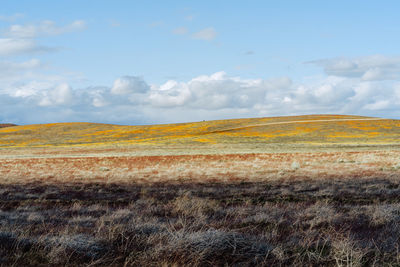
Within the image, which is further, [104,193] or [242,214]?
[104,193]

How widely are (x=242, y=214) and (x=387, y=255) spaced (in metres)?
3.68

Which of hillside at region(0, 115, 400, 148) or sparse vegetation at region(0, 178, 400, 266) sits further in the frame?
hillside at region(0, 115, 400, 148)

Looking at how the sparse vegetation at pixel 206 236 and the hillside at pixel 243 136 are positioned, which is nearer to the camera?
the sparse vegetation at pixel 206 236

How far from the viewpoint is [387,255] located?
5375 millimetres

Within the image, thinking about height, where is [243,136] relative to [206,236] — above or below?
below

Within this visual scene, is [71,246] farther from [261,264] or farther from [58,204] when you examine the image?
[58,204]

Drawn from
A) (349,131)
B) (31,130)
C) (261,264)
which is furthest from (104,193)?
(31,130)

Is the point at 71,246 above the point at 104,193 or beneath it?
above

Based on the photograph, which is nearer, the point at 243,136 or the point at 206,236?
the point at 206,236

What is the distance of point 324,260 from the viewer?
511cm

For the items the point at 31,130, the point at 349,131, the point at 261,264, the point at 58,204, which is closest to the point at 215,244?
the point at 261,264

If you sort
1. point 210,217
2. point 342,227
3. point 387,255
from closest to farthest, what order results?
point 387,255, point 342,227, point 210,217

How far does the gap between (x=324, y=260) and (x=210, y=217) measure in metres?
3.56

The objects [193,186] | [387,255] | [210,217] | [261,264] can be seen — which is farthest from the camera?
[193,186]
